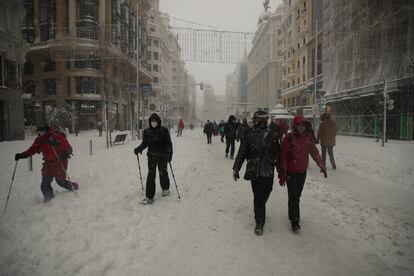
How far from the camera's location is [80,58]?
1372 cm

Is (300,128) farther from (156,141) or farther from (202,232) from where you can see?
(156,141)

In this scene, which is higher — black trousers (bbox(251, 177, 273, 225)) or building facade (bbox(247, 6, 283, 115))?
building facade (bbox(247, 6, 283, 115))

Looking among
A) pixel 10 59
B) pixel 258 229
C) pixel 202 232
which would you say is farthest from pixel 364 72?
pixel 10 59

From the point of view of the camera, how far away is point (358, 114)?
2392cm

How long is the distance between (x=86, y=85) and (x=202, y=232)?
118 ft

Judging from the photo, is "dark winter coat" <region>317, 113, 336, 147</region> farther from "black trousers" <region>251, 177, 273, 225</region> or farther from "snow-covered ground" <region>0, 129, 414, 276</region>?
"black trousers" <region>251, 177, 273, 225</region>

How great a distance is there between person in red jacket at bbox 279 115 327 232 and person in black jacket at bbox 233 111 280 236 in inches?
6.0

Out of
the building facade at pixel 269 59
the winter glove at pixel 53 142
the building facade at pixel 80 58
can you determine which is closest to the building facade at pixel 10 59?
the building facade at pixel 80 58

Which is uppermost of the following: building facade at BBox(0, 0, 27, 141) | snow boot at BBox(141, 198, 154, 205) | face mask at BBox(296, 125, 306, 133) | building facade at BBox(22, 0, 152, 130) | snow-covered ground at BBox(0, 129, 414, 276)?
building facade at BBox(22, 0, 152, 130)

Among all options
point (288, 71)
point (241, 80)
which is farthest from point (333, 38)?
point (241, 80)

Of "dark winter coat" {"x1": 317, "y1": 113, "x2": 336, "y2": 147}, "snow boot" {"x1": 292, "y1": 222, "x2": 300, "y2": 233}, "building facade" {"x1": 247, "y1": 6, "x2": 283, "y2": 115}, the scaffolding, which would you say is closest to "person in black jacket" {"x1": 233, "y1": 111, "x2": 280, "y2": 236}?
"snow boot" {"x1": 292, "y1": 222, "x2": 300, "y2": 233}

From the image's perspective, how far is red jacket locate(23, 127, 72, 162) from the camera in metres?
5.06

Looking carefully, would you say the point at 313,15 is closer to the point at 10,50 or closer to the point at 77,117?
the point at 77,117

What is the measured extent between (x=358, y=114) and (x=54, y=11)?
25.5m
